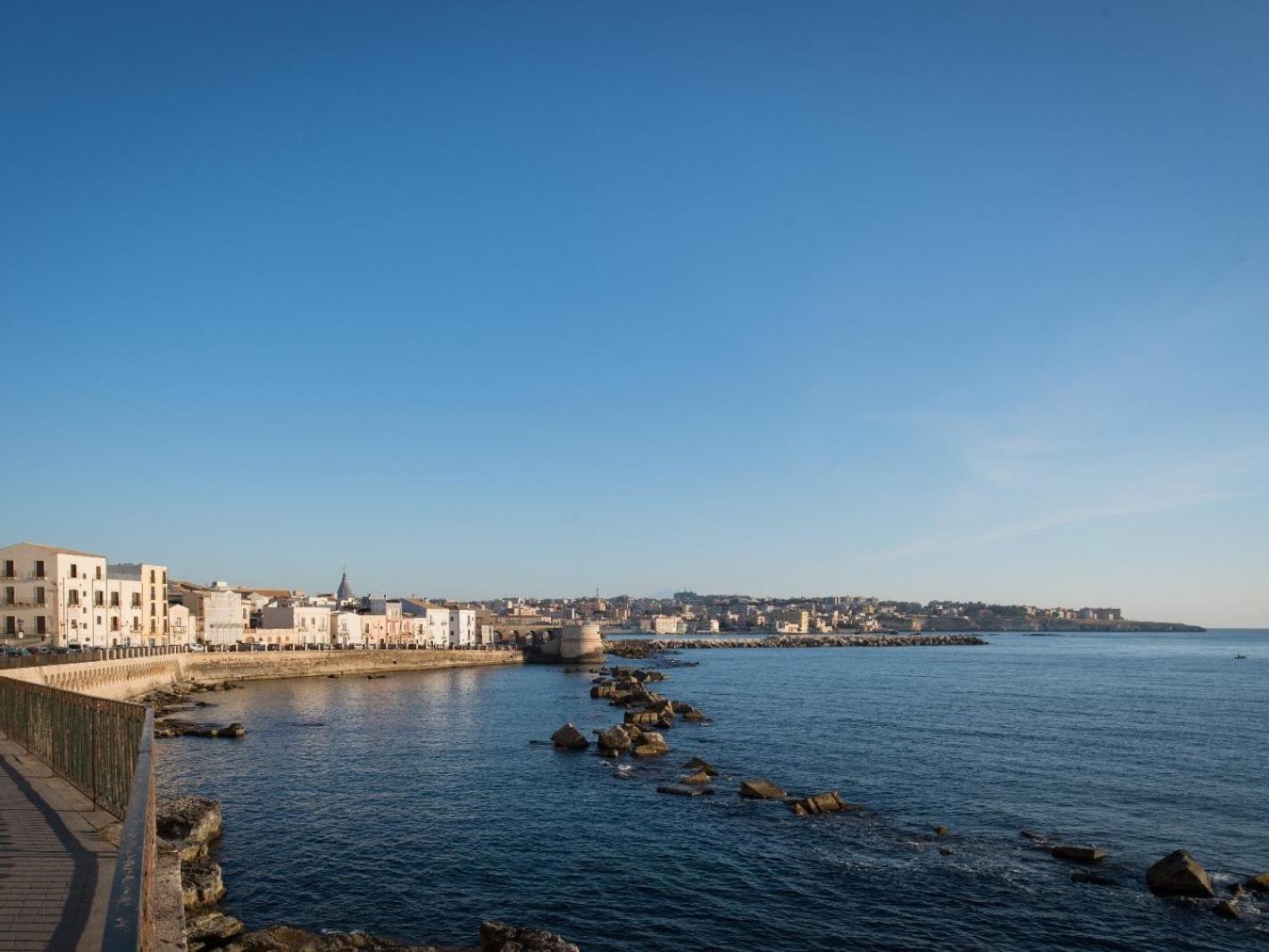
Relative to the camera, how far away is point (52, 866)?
1270cm

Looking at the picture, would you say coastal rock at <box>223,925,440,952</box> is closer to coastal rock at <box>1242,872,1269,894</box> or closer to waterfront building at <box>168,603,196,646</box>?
coastal rock at <box>1242,872,1269,894</box>

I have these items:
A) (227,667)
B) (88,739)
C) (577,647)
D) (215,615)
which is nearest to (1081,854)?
(88,739)

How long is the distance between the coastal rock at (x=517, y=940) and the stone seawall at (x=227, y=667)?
2488cm

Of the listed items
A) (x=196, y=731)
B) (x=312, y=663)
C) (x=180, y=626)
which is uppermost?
(x=180, y=626)

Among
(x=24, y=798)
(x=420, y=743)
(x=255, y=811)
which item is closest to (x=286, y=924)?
(x=24, y=798)

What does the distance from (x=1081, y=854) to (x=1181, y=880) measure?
3.28 metres

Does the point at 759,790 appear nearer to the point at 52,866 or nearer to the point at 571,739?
the point at 571,739

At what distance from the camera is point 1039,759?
44.4m

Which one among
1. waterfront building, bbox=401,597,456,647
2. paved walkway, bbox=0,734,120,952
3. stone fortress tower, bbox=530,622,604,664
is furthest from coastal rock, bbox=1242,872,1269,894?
waterfront building, bbox=401,597,456,647

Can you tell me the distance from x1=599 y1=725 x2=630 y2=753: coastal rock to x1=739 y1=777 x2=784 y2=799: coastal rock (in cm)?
1160

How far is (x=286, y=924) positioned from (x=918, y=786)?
87.0 ft

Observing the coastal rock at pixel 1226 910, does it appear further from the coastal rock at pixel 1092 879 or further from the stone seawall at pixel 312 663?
the stone seawall at pixel 312 663

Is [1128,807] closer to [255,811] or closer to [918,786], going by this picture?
[918,786]

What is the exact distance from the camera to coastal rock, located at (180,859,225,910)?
70.7 ft
